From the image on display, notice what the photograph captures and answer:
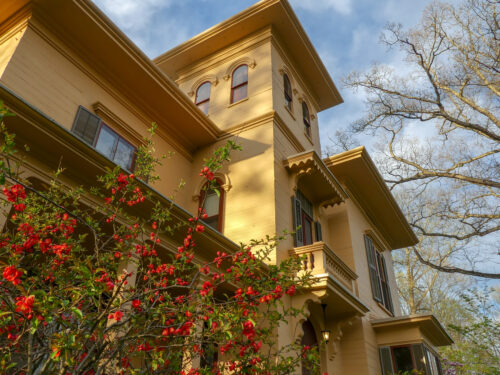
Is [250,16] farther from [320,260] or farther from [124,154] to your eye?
[320,260]

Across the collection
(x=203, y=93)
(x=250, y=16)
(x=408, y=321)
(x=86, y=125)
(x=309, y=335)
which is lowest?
(x=309, y=335)

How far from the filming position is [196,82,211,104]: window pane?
13113 mm

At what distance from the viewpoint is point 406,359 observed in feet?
34.5

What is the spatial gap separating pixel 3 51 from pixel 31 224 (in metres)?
5.69

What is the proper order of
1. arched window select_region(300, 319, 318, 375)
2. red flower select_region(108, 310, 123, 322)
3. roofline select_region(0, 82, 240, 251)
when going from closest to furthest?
red flower select_region(108, 310, 123, 322) → roofline select_region(0, 82, 240, 251) → arched window select_region(300, 319, 318, 375)

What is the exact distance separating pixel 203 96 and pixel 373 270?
28.2ft

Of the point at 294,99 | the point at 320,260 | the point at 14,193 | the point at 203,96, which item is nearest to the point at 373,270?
the point at 320,260

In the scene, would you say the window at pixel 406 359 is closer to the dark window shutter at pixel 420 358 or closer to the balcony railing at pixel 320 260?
the dark window shutter at pixel 420 358

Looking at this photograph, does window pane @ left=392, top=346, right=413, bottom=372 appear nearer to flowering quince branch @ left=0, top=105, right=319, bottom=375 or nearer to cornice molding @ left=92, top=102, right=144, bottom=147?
flowering quince branch @ left=0, top=105, right=319, bottom=375

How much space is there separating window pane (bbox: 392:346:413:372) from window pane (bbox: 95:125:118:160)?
9433 millimetres

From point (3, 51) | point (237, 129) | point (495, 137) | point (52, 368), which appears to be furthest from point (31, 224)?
point (495, 137)

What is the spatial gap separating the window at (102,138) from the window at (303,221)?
4.27 meters

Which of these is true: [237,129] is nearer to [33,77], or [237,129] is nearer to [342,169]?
[342,169]

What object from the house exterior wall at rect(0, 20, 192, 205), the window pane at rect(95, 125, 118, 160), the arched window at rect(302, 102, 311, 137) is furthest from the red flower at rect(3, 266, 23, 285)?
the arched window at rect(302, 102, 311, 137)
